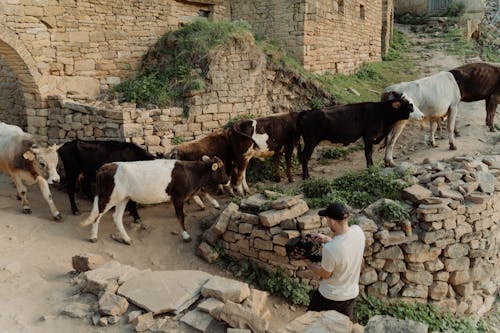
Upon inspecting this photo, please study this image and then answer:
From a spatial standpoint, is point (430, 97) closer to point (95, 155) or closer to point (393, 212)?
point (393, 212)

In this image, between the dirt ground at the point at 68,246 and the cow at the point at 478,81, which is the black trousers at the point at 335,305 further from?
the cow at the point at 478,81

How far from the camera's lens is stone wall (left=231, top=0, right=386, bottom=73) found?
473 inches

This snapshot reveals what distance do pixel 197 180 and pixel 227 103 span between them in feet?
10.00

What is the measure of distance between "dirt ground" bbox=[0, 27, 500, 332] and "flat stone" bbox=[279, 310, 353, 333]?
5.83ft

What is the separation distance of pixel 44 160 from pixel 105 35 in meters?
4.02

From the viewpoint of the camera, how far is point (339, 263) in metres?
3.92

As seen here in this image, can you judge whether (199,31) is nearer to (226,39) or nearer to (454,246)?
(226,39)

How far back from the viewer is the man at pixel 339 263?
389 cm

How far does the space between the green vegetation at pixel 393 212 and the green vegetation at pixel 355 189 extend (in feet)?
1.34

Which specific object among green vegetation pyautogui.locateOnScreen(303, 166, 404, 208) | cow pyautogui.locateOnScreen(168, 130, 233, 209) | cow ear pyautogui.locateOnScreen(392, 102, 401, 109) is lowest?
green vegetation pyautogui.locateOnScreen(303, 166, 404, 208)

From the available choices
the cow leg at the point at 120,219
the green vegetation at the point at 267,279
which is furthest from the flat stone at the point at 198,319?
the cow leg at the point at 120,219

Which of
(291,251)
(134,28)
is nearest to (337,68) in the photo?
(134,28)

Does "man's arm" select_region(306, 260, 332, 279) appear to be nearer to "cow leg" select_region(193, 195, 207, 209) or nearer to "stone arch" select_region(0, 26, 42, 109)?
"cow leg" select_region(193, 195, 207, 209)

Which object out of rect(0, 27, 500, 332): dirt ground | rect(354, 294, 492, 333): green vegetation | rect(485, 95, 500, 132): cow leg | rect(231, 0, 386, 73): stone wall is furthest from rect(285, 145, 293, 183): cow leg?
rect(485, 95, 500, 132): cow leg
